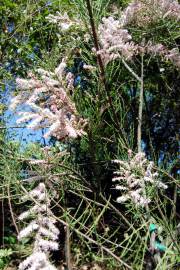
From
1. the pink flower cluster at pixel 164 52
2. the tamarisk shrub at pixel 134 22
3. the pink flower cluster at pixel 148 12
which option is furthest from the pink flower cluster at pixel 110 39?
the pink flower cluster at pixel 164 52

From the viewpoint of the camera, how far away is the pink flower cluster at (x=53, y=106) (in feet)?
5.36

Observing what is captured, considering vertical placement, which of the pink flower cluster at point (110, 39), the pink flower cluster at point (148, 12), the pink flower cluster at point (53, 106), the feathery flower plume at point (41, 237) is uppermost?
the pink flower cluster at point (148, 12)

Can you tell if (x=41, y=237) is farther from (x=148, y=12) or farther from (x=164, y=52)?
(x=164, y=52)

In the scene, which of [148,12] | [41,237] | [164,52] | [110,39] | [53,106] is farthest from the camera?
[164,52]

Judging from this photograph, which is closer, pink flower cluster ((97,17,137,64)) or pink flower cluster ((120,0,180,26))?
pink flower cluster ((97,17,137,64))

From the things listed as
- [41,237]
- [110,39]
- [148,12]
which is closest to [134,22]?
[148,12]

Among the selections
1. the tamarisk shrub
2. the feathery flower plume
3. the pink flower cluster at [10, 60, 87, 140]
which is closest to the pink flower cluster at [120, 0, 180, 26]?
the tamarisk shrub

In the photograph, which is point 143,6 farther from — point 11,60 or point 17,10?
point 11,60

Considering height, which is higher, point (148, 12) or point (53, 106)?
point (148, 12)

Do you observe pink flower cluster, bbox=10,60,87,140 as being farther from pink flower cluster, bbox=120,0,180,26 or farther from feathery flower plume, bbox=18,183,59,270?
pink flower cluster, bbox=120,0,180,26

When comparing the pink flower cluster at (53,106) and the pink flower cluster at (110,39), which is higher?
the pink flower cluster at (110,39)

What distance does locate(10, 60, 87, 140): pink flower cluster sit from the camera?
1633 millimetres

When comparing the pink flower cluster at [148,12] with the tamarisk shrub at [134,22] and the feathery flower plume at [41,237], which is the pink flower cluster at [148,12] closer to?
the tamarisk shrub at [134,22]

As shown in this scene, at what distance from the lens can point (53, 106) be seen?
1648 mm
